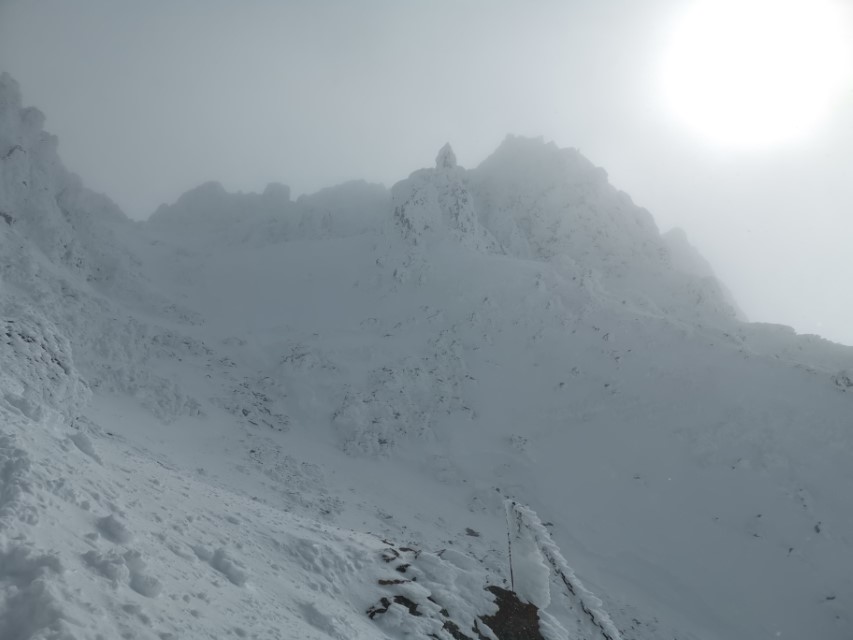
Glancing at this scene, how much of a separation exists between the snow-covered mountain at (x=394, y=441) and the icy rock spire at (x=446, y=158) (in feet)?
21.2

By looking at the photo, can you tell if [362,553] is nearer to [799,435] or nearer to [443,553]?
[443,553]

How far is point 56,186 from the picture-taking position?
48.2m

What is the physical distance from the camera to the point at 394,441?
38562 mm

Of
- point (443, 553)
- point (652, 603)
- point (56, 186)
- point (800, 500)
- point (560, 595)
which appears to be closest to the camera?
point (443, 553)

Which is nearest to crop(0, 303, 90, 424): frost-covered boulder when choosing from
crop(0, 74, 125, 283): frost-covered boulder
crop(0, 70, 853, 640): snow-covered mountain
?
crop(0, 70, 853, 640): snow-covered mountain

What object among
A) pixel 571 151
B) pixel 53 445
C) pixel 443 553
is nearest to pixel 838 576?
pixel 443 553

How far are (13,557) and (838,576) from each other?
36.9 m

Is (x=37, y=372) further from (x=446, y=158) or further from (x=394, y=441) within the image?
(x=446, y=158)

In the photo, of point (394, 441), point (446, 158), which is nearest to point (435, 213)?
point (446, 158)

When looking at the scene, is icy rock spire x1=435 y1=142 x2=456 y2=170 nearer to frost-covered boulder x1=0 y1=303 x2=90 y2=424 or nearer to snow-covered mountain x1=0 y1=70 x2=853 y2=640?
snow-covered mountain x1=0 y1=70 x2=853 y2=640

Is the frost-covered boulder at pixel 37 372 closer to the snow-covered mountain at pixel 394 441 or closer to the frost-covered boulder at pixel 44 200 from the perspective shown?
the snow-covered mountain at pixel 394 441

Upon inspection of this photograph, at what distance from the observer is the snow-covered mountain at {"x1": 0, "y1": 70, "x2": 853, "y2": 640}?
381 inches

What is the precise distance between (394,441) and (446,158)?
47776 millimetres

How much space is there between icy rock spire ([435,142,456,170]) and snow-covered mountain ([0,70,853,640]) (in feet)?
21.2
